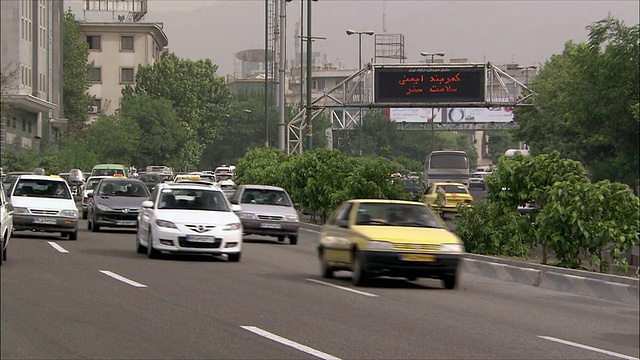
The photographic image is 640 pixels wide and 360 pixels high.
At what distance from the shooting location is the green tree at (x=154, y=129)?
97625 mm

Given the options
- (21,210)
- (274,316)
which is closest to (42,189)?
(21,210)

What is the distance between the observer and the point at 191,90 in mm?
118875

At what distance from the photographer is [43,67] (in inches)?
3191

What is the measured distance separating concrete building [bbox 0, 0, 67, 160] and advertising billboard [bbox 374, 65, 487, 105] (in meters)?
23.8

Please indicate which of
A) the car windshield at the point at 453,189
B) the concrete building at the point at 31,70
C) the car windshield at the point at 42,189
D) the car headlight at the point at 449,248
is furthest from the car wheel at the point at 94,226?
the concrete building at the point at 31,70

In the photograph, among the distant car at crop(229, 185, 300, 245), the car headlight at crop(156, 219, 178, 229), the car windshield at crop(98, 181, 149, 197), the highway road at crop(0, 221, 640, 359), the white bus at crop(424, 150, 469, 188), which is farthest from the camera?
the white bus at crop(424, 150, 469, 188)

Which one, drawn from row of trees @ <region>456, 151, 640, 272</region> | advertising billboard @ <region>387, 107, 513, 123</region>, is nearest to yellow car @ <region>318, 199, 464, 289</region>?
row of trees @ <region>456, 151, 640, 272</region>

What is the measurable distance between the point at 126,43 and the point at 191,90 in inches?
613

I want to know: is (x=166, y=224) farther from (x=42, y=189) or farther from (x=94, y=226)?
(x=94, y=226)

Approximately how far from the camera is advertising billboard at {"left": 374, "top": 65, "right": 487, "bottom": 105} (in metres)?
52.2

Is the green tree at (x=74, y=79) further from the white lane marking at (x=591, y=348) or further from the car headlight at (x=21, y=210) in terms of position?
the white lane marking at (x=591, y=348)

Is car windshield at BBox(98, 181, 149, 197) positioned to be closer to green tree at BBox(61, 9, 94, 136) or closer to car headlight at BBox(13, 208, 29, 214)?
car headlight at BBox(13, 208, 29, 214)

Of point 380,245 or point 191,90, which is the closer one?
point 380,245

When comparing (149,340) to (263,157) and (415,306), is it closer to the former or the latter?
(415,306)
